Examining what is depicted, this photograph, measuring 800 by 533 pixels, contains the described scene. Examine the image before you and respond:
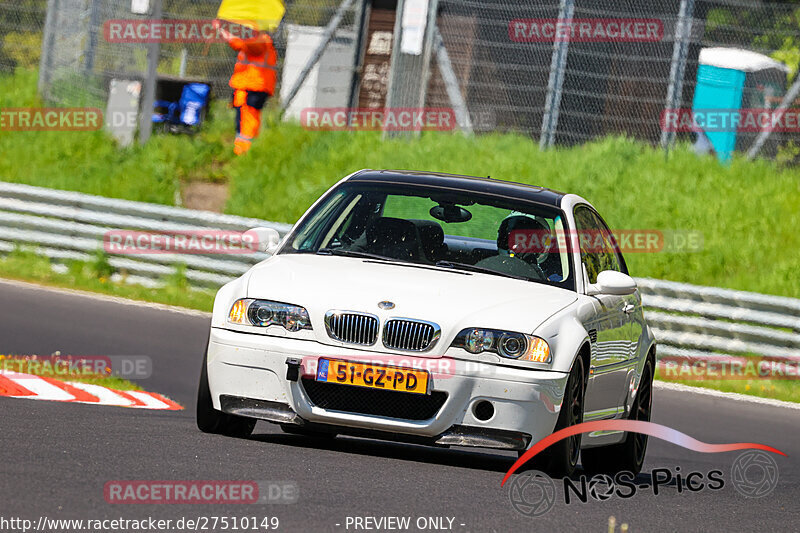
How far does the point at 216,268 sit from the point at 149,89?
17.5ft

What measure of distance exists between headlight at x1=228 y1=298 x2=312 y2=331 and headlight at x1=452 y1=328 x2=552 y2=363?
83 centimetres

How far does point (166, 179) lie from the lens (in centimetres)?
2117

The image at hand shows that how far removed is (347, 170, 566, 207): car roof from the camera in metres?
8.73

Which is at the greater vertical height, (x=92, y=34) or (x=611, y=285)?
(x=92, y=34)

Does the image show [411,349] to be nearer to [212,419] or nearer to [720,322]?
[212,419]

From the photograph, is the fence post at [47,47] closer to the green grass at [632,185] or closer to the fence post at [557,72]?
the green grass at [632,185]

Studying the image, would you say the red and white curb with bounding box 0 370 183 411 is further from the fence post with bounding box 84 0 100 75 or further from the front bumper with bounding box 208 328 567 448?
the fence post with bounding box 84 0 100 75

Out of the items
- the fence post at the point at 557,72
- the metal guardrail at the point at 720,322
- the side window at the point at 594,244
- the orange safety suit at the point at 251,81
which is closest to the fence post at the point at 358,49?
the orange safety suit at the point at 251,81

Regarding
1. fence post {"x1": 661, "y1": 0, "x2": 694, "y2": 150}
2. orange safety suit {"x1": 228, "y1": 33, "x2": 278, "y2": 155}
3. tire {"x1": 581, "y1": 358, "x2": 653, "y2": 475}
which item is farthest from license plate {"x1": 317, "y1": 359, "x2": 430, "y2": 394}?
orange safety suit {"x1": 228, "y1": 33, "x2": 278, "y2": 155}

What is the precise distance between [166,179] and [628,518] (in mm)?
15202

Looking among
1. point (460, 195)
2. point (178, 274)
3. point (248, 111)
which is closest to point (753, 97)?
point (248, 111)

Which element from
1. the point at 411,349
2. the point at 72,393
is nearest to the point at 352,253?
the point at 411,349

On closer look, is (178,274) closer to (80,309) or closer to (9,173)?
(80,309)

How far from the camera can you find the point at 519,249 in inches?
332
